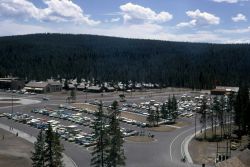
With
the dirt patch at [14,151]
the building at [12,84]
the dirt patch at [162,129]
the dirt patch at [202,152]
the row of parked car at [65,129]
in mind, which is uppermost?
the building at [12,84]

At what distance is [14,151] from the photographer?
78.5 metres

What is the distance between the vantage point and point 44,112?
126312mm

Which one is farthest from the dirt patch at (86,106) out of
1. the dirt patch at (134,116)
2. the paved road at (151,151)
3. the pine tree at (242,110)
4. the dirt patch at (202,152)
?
the dirt patch at (202,152)

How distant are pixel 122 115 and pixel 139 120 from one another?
8.63 metres

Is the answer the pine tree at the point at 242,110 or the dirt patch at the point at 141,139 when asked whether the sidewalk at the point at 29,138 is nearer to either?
the dirt patch at the point at 141,139

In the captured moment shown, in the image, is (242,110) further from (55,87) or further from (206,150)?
(55,87)

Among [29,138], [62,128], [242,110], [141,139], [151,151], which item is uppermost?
[242,110]

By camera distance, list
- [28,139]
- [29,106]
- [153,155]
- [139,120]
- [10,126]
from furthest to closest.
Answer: [29,106]
[139,120]
[10,126]
[28,139]
[153,155]

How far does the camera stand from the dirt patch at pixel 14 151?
7044 cm

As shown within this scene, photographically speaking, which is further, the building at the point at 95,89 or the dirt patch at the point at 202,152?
the building at the point at 95,89

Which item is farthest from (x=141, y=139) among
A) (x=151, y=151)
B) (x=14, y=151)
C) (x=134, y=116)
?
(x=134, y=116)

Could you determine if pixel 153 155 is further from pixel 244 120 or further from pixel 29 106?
pixel 29 106

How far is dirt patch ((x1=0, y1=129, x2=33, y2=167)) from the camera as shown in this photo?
70.4 m

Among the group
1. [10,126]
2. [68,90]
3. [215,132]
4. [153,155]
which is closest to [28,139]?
[10,126]
